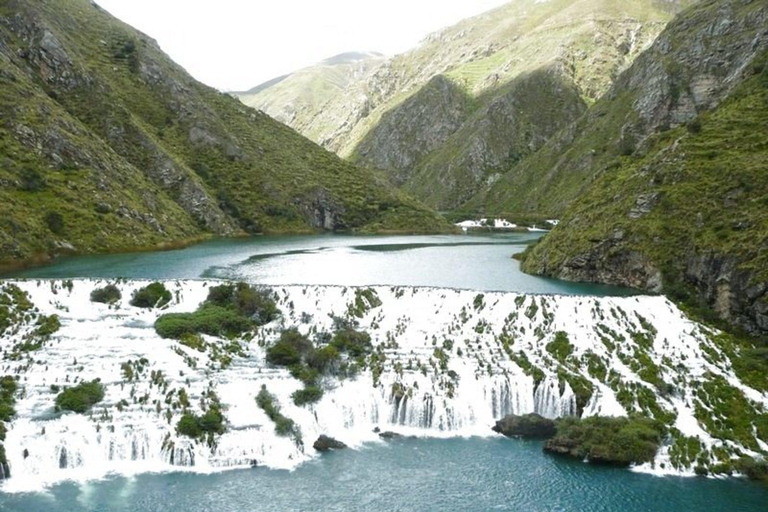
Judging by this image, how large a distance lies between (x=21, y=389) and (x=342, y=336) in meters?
19.9

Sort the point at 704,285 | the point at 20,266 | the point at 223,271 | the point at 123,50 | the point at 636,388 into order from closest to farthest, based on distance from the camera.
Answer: the point at 636,388 < the point at 704,285 < the point at 20,266 < the point at 223,271 < the point at 123,50

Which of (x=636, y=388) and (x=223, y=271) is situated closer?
(x=636, y=388)

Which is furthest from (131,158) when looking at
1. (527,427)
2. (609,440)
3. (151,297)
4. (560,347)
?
(609,440)

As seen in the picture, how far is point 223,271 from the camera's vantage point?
71.6 m

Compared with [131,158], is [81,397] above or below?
below

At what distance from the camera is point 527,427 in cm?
3947

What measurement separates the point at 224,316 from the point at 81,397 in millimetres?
12592

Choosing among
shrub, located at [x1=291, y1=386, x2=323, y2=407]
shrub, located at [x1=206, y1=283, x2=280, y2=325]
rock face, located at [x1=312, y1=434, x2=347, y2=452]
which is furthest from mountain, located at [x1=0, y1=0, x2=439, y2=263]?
rock face, located at [x1=312, y1=434, x2=347, y2=452]

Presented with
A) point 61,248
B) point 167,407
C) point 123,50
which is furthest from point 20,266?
point 123,50

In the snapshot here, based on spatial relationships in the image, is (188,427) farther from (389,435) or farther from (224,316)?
(224,316)

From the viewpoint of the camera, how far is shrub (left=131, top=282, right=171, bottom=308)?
48.5m

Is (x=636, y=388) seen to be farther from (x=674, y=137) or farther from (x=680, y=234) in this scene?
(x=674, y=137)

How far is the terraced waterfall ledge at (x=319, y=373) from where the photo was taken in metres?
35.3

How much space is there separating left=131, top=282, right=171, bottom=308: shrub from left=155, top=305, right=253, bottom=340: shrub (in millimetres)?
2384
